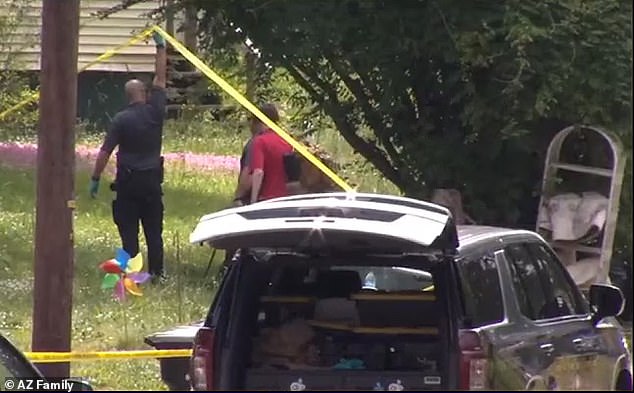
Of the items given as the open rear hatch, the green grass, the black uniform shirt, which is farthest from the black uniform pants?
the open rear hatch

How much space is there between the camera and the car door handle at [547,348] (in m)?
6.90

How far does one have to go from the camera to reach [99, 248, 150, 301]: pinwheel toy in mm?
11516

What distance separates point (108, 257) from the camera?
560 inches

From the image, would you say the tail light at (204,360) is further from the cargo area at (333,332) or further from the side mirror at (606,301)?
the side mirror at (606,301)

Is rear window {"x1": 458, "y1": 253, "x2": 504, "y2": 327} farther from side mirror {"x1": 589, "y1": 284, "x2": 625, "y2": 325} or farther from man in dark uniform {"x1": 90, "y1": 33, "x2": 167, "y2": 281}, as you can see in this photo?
man in dark uniform {"x1": 90, "y1": 33, "x2": 167, "y2": 281}

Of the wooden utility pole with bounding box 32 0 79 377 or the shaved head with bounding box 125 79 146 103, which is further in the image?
the shaved head with bounding box 125 79 146 103

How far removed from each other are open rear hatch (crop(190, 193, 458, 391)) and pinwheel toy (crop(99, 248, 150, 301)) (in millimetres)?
4607

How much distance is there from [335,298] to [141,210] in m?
6.70

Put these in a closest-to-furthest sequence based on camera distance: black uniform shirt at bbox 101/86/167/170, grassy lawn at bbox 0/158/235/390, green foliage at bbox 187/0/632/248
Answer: grassy lawn at bbox 0/158/235/390
green foliage at bbox 187/0/632/248
black uniform shirt at bbox 101/86/167/170

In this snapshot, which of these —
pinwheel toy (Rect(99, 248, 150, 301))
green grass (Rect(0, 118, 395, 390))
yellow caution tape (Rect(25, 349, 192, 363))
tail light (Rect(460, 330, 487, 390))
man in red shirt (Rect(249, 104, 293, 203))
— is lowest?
green grass (Rect(0, 118, 395, 390))

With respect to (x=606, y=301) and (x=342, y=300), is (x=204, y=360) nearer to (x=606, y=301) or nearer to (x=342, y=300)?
(x=342, y=300)

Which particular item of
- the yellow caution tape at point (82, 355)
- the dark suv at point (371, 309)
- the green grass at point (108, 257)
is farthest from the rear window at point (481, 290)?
the green grass at point (108, 257)

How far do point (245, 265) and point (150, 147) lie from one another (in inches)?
264

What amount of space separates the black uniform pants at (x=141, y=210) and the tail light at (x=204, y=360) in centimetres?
672
